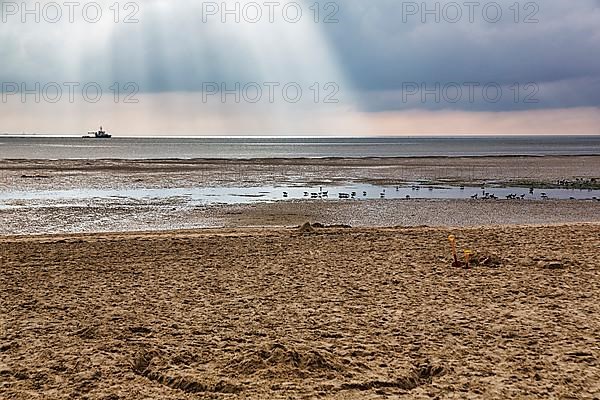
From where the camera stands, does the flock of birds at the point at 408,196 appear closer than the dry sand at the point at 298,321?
No

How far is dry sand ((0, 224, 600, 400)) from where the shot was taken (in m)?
6.20

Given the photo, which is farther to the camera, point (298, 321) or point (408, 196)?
point (408, 196)

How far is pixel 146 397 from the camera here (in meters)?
5.90

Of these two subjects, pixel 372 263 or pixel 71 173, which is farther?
pixel 71 173

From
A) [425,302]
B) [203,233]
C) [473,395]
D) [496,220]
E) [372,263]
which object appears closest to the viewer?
[473,395]

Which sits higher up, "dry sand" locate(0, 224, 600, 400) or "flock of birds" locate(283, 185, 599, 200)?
"dry sand" locate(0, 224, 600, 400)

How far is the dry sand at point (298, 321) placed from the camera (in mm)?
6195

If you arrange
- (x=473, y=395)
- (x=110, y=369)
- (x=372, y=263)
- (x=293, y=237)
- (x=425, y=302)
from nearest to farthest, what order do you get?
1. (x=473, y=395)
2. (x=110, y=369)
3. (x=425, y=302)
4. (x=372, y=263)
5. (x=293, y=237)

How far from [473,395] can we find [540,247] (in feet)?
27.6

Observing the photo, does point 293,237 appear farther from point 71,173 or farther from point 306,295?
point 71,173

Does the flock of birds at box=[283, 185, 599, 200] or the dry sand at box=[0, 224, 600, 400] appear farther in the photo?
the flock of birds at box=[283, 185, 599, 200]

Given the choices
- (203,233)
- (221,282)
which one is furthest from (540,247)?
(203,233)

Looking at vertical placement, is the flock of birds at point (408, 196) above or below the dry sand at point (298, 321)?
below

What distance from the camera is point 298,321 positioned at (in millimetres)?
8297
